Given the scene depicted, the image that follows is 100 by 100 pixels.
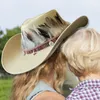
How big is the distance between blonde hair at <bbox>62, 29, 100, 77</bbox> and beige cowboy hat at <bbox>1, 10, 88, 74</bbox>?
12 cm

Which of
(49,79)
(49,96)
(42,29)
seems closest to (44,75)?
(49,79)

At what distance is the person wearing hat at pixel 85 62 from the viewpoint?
2.78 metres

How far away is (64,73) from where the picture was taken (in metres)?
3.09

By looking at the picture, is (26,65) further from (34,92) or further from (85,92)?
(85,92)

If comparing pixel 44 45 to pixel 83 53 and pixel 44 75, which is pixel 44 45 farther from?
pixel 83 53

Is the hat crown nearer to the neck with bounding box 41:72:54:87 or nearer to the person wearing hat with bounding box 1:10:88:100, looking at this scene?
the person wearing hat with bounding box 1:10:88:100

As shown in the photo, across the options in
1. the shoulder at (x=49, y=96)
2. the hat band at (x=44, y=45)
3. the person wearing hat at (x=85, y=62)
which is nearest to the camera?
the person wearing hat at (x=85, y=62)

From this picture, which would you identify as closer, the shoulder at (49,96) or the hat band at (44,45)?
the shoulder at (49,96)

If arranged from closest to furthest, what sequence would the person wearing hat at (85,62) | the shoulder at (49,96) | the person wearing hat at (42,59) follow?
the person wearing hat at (85,62), the shoulder at (49,96), the person wearing hat at (42,59)

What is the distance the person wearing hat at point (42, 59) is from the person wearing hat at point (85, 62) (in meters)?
0.12

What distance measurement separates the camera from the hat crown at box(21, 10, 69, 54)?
3162mm

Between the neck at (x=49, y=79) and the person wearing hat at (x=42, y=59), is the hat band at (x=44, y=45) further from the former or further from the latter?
the neck at (x=49, y=79)

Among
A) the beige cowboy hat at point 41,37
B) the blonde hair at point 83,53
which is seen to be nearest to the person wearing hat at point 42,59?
the beige cowboy hat at point 41,37

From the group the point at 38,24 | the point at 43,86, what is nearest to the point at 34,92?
the point at 43,86
